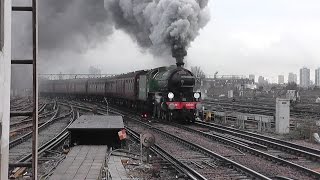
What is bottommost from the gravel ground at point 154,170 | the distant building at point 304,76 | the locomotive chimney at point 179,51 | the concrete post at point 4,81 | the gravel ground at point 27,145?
the gravel ground at point 154,170

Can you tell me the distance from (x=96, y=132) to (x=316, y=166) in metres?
6.56

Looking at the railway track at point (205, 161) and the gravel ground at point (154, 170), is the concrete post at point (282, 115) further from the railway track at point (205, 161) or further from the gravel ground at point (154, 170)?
the gravel ground at point (154, 170)

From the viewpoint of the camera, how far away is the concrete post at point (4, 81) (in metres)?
2.33

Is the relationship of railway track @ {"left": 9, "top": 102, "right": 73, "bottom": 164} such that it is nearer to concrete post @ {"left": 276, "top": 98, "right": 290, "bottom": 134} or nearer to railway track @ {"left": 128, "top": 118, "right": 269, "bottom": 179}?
railway track @ {"left": 128, "top": 118, "right": 269, "bottom": 179}

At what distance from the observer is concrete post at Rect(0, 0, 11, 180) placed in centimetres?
233

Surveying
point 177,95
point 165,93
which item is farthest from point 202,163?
point 177,95

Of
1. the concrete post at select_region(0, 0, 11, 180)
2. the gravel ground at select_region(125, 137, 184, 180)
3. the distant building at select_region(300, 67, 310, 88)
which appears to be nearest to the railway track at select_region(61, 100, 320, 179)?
the gravel ground at select_region(125, 137, 184, 180)

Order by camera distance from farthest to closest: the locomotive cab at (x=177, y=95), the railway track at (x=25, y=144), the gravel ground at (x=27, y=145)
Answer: the locomotive cab at (x=177, y=95)
the gravel ground at (x=27, y=145)
the railway track at (x=25, y=144)

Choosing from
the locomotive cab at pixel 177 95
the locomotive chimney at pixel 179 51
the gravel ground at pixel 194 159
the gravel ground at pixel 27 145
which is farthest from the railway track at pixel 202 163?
the locomotive chimney at pixel 179 51

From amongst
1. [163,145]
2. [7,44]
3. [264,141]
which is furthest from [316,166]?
[7,44]

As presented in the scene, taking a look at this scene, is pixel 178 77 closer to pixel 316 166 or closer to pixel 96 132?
pixel 96 132

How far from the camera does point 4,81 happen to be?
2379 mm

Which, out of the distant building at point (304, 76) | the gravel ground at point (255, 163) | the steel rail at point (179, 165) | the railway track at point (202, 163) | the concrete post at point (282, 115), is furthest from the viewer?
the distant building at point (304, 76)

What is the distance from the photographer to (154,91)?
2394 centimetres
